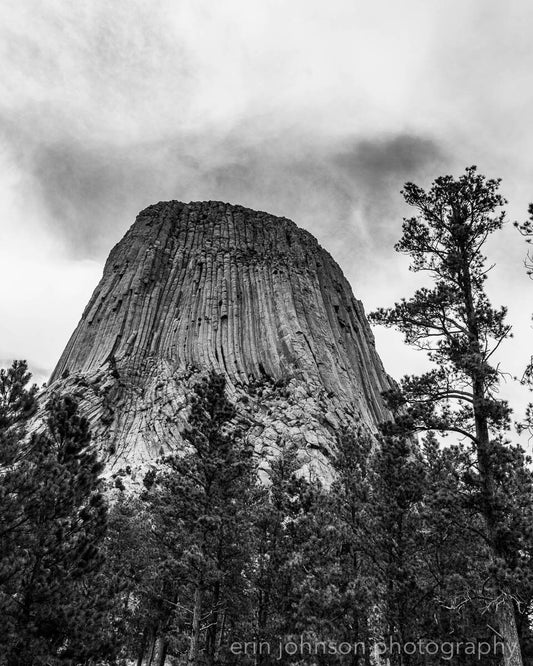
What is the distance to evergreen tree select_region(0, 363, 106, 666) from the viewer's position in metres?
10.3

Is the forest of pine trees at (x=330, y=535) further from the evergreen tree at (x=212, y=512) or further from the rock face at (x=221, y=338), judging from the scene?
the rock face at (x=221, y=338)

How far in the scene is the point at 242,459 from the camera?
56.7ft

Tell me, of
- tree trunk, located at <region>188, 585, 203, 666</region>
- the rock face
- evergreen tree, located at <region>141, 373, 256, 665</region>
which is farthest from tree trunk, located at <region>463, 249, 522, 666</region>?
the rock face

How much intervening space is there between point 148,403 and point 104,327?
1784cm

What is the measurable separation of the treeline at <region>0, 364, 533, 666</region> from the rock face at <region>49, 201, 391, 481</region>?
24.0m

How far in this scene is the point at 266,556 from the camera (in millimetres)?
17953

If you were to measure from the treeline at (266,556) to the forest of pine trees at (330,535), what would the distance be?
0.06 meters

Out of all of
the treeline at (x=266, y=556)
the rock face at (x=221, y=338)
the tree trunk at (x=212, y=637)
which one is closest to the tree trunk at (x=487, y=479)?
the treeline at (x=266, y=556)

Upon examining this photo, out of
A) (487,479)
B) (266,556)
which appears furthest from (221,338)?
(487,479)

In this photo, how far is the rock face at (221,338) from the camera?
50.2 meters

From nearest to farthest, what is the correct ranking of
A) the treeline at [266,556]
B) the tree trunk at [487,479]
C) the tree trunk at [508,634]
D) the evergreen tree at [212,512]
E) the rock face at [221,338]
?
the tree trunk at [508,634] < the tree trunk at [487,479] < the treeline at [266,556] < the evergreen tree at [212,512] < the rock face at [221,338]

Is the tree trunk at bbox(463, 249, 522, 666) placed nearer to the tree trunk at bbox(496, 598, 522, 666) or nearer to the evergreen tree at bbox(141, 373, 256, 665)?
the tree trunk at bbox(496, 598, 522, 666)

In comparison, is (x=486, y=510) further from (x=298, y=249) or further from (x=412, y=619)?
(x=298, y=249)

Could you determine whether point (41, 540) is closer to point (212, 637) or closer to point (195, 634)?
point (195, 634)
